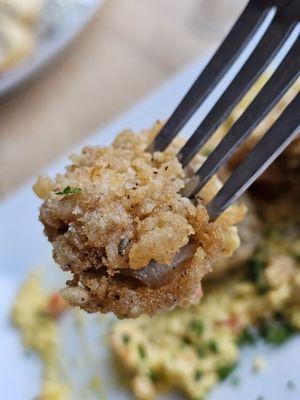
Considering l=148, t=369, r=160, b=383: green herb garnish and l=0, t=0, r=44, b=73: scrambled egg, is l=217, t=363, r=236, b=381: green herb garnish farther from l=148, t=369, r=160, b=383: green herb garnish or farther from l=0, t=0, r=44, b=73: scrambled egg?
l=0, t=0, r=44, b=73: scrambled egg

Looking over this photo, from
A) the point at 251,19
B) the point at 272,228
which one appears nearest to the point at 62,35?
the point at 272,228

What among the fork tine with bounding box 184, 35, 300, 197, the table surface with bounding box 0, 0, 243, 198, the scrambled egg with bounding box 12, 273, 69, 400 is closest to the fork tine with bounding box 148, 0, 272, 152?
the fork tine with bounding box 184, 35, 300, 197

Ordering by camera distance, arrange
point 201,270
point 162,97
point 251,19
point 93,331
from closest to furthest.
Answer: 1. point 201,270
2. point 251,19
3. point 93,331
4. point 162,97

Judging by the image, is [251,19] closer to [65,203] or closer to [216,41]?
[65,203]

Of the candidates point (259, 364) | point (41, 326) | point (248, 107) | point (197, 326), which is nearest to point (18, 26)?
point (41, 326)

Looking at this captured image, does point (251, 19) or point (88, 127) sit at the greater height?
point (251, 19)
